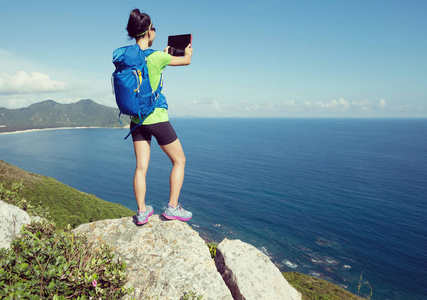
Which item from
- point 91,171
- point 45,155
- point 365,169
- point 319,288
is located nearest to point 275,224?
point 319,288

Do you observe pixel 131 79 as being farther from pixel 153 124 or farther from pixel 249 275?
pixel 249 275

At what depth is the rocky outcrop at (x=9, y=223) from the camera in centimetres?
440

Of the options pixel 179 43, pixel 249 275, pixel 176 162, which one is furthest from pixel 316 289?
pixel 179 43

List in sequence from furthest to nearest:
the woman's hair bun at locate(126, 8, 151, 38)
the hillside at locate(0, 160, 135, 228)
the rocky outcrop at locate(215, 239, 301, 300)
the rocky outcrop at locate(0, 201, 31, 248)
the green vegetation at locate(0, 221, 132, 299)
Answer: the hillside at locate(0, 160, 135, 228) → the rocky outcrop at locate(215, 239, 301, 300) → the woman's hair bun at locate(126, 8, 151, 38) → the rocky outcrop at locate(0, 201, 31, 248) → the green vegetation at locate(0, 221, 132, 299)

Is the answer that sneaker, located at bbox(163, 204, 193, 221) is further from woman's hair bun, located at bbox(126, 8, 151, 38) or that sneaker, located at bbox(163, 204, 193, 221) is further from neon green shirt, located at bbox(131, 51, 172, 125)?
woman's hair bun, located at bbox(126, 8, 151, 38)

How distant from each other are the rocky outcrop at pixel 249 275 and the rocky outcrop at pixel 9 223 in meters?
4.65

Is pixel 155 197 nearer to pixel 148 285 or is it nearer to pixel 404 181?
pixel 148 285

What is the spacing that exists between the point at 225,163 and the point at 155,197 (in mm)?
39626

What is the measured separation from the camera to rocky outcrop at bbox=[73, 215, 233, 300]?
4.68m

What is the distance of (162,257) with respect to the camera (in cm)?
519

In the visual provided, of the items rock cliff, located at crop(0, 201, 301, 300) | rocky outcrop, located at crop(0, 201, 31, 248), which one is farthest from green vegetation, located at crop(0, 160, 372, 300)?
rock cliff, located at crop(0, 201, 301, 300)

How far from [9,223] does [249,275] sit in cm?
536

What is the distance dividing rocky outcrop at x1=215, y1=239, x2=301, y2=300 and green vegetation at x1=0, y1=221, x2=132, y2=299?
2.65 meters

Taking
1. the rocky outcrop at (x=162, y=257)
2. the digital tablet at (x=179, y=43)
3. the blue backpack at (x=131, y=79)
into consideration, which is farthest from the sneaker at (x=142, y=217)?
the digital tablet at (x=179, y=43)
